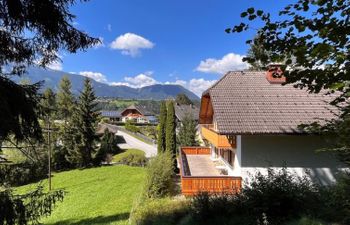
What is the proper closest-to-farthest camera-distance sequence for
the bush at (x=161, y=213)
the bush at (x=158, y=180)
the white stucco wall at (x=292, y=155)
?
1. the bush at (x=161, y=213)
2. the white stucco wall at (x=292, y=155)
3. the bush at (x=158, y=180)

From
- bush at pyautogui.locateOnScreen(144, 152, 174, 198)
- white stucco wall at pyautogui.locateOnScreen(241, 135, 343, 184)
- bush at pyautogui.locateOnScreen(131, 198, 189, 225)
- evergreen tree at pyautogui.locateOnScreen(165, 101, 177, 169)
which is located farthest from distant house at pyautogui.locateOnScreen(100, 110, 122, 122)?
bush at pyautogui.locateOnScreen(131, 198, 189, 225)

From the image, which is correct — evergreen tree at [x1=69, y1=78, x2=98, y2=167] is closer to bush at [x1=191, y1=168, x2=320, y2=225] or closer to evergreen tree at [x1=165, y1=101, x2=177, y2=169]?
evergreen tree at [x1=165, y1=101, x2=177, y2=169]

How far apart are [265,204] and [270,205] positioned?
0.18m

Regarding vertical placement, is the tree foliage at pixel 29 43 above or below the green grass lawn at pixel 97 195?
above

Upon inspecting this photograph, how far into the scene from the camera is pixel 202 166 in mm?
20766

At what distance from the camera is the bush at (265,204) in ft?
27.4

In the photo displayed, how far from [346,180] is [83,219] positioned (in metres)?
13.3

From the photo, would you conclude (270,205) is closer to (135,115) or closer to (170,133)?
(170,133)

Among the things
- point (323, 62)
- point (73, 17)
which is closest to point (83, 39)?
point (73, 17)

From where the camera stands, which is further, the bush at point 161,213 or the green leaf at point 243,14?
the bush at point 161,213

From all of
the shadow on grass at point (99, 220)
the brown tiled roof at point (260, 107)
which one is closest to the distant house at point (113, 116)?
the shadow on grass at point (99, 220)

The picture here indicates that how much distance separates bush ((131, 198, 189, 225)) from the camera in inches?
404

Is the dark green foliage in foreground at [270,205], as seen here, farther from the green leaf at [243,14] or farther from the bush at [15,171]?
the green leaf at [243,14]

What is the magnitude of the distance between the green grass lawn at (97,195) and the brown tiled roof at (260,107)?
705cm
